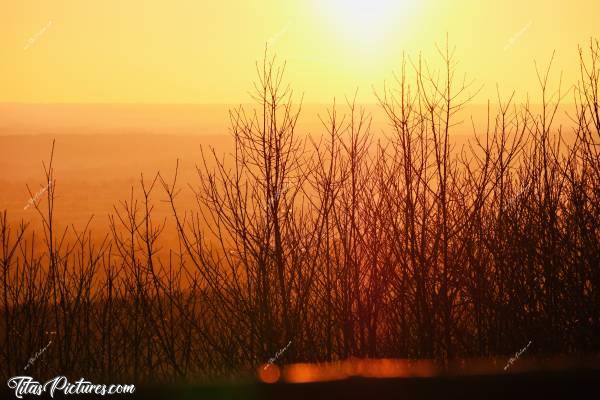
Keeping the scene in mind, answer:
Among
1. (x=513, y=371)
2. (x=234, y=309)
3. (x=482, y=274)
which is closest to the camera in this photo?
(x=513, y=371)

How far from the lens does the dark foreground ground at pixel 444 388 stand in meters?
1.49

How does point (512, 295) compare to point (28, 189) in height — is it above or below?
below

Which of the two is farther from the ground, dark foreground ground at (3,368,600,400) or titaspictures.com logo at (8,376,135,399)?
dark foreground ground at (3,368,600,400)

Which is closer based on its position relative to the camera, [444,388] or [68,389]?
[444,388]

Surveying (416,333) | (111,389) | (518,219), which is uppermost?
(111,389)

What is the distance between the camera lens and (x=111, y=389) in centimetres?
162

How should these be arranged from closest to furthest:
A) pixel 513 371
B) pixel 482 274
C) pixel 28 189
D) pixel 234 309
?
pixel 513 371 < pixel 28 189 < pixel 482 274 < pixel 234 309

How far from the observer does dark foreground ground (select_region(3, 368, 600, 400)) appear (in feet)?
4.90

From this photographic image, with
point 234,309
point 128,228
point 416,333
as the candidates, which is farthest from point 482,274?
point 128,228

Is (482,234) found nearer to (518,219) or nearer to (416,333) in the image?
(518,219)

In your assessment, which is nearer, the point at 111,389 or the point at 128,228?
the point at 111,389

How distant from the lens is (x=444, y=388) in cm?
150

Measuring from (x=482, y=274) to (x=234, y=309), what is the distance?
3.33m

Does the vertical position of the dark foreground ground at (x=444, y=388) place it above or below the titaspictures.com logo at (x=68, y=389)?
above
